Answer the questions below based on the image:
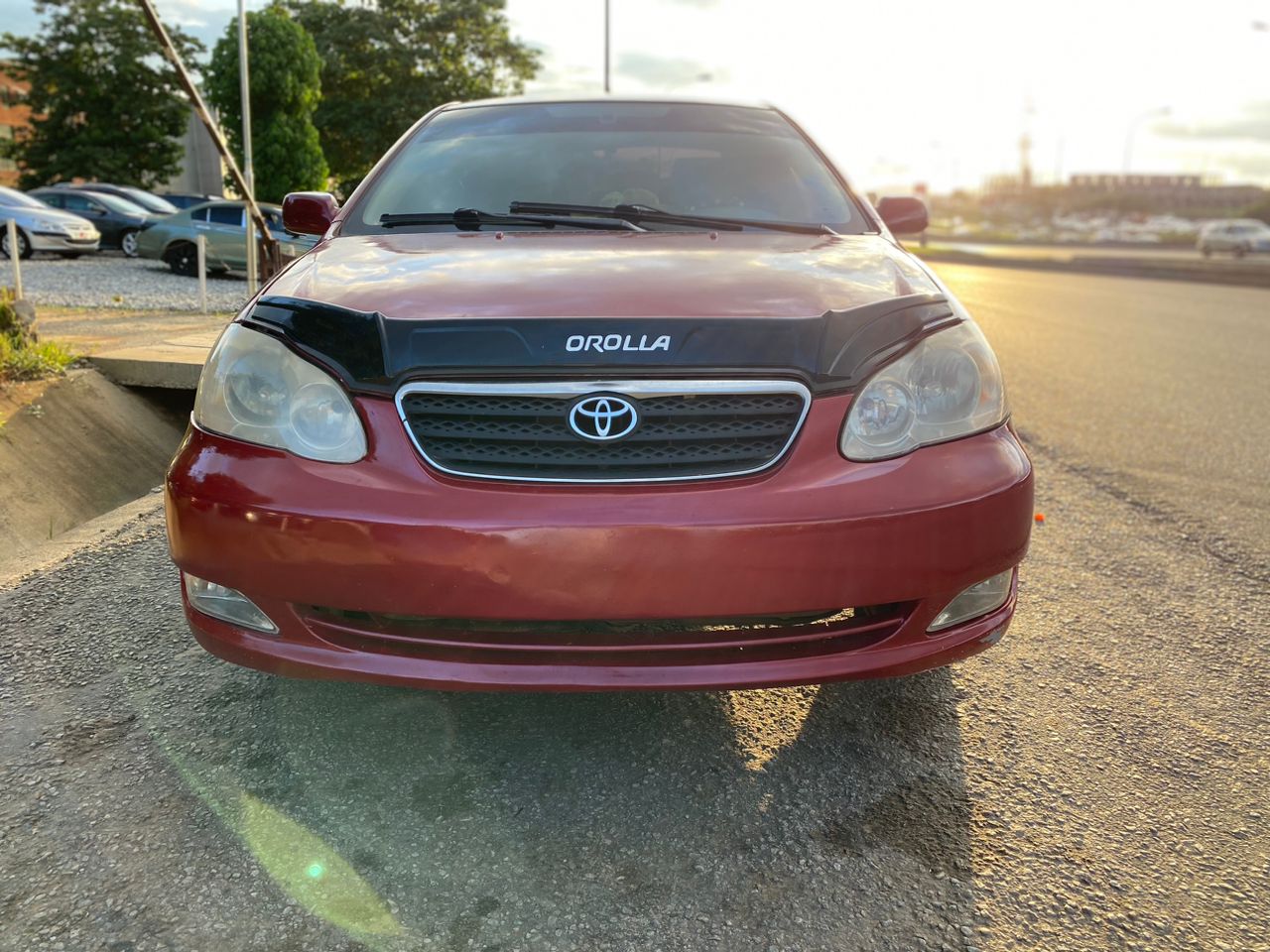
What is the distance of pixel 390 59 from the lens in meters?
34.4

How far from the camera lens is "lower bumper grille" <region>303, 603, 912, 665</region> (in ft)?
6.41

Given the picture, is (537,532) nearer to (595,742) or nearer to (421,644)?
(421,644)

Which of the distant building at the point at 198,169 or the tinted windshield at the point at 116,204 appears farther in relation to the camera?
the distant building at the point at 198,169

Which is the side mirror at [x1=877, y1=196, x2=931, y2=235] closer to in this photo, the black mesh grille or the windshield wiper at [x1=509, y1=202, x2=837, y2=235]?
the windshield wiper at [x1=509, y1=202, x2=837, y2=235]

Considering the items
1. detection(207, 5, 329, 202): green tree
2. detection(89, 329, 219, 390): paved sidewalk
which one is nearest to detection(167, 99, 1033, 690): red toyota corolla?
detection(89, 329, 219, 390): paved sidewalk

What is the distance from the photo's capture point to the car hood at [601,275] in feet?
6.90

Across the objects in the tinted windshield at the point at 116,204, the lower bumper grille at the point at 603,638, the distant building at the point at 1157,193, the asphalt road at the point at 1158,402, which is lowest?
the asphalt road at the point at 1158,402

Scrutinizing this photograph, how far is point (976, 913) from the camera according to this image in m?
1.82

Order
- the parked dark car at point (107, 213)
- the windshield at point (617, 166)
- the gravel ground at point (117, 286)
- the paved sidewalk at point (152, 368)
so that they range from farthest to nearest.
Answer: the parked dark car at point (107, 213) → the gravel ground at point (117, 286) → the paved sidewalk at point (152, 368) → the windshield at point (617, 166)

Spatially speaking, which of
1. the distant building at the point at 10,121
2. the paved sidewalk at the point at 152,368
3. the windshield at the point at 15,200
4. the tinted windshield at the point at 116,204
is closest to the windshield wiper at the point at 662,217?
the paved sidewalk at the point at 152,368

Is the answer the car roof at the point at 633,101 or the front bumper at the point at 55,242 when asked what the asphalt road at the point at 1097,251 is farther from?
the car roof at the point at 633,101

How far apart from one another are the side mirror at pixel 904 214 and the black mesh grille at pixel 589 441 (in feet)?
6.09

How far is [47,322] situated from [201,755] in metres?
7.95

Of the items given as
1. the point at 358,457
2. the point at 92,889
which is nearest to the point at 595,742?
the point at 358,457
